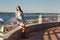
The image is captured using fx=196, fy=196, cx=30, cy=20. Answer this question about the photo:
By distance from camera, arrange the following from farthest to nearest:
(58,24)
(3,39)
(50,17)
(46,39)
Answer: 1. (50,17)
2. (58,24)
3. (46,39)
4. (3,39)

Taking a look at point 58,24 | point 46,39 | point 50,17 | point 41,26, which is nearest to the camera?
point 46,39

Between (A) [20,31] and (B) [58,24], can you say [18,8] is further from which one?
(B) [58,24]

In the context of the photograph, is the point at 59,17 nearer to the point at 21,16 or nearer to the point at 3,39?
the point at 21,16

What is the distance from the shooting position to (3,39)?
7039 mm

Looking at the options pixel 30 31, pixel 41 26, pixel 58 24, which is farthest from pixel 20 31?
pixel 58 24

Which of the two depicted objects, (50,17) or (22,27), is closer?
(22,27)

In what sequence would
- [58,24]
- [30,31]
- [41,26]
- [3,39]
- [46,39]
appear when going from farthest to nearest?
[58,24], [41,26], [30,31], [46,39], [3,39]

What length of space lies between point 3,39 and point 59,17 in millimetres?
16309

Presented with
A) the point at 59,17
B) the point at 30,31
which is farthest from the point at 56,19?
the point at 30,31

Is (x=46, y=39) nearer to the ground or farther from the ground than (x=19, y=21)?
nearer to the ground

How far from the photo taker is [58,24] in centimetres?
2050

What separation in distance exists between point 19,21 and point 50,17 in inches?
461

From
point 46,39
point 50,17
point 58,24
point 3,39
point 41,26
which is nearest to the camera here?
point 3,39

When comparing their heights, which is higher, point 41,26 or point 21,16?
point 21,16
